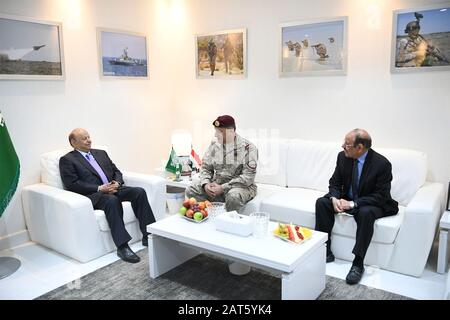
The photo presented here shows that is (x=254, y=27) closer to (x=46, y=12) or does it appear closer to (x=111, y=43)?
(x=111, y=43)

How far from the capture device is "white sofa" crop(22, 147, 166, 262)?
328 centimetres

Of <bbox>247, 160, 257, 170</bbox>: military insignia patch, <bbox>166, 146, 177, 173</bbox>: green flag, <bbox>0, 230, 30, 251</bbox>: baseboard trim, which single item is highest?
<bbox>247, 160, 257, 170</bbox>: military insignia patch

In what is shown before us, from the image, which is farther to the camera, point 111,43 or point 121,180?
point 111,43

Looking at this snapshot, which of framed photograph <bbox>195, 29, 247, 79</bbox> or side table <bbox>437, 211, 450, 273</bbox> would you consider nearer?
side table <bbox>437, 211, 450, 273</bbox>

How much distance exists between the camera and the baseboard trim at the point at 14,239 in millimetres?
3628

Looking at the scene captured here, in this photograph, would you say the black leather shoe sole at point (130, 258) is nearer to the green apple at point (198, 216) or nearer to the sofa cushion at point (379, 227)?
the green apple at point (198, 216)

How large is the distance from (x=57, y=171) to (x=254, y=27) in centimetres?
248

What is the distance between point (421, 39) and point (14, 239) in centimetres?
396

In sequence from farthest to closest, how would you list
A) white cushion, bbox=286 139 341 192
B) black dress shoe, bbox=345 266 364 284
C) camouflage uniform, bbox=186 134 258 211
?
white cushion, bbox=286 139 341 192
camouflage uniform, bbox=186 134 258 211
black dress shoe, bbox=345 266 364 284

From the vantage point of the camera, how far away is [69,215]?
3.23m

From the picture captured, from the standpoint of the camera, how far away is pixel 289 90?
4277mm

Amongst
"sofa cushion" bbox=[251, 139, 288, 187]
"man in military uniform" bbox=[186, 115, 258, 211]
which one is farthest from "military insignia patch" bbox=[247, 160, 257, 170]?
"sofa cushion" bbox=[251, 139, 288, 187]

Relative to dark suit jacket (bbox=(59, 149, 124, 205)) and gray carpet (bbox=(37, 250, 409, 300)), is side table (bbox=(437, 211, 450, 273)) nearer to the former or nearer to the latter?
gray carpet (bbox=(37, 250, 409, 300))
